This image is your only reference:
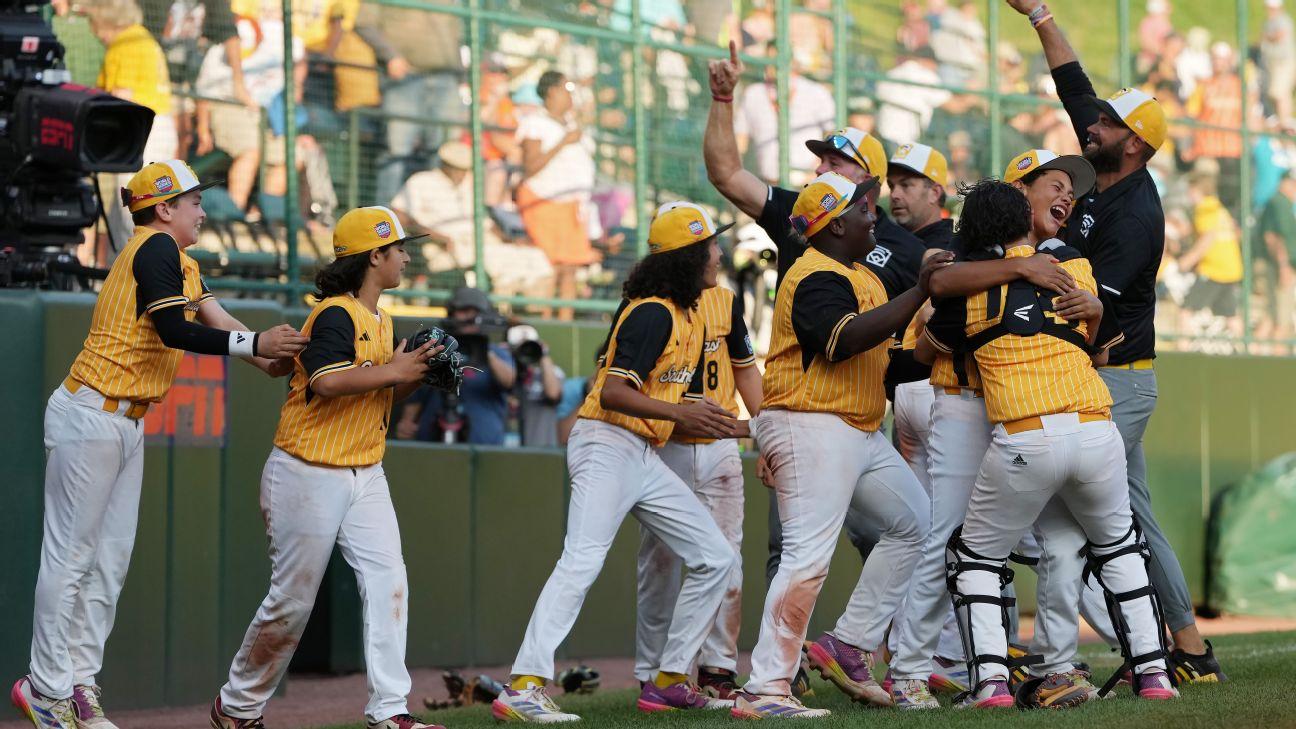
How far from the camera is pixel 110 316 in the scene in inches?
260

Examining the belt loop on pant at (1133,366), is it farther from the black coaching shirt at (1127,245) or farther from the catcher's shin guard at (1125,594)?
the catcher's shin guard at (1125,594)

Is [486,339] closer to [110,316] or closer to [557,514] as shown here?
[557,514]

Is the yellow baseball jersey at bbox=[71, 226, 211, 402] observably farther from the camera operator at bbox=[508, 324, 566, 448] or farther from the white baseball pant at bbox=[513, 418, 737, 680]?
the camera operator at bbox=[508, 324, 566, 448]

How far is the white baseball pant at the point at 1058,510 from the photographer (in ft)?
19.4

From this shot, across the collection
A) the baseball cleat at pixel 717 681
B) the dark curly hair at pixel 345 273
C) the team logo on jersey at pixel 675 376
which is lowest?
the baseball cleat at pixel 717 681

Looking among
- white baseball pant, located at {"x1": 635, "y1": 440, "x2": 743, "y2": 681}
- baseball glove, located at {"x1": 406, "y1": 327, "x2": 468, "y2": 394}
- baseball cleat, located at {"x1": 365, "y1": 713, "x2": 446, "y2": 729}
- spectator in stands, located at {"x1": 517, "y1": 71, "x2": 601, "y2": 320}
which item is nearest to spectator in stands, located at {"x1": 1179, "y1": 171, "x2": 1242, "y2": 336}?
spectator in stands, located at {"x1": 517, "y1": 71, "x2": 601, "y2": 320}

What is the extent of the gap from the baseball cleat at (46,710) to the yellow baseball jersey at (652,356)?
91.7 inches

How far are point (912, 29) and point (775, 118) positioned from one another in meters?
1.80

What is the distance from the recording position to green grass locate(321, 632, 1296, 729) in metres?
5.56

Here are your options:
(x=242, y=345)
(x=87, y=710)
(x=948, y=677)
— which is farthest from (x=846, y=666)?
(x=87, y=710)

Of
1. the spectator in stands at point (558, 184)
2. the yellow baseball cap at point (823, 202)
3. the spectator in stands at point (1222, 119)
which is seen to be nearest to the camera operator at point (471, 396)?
the spectator in stands at point (558, 184)

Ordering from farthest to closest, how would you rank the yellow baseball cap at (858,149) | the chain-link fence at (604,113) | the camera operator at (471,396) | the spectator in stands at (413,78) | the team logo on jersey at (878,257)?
1. the spectator in stands at (413,78)
2. the camera operator at (471,396)
3. the chain-link fence at (604,113)
4. the yellow baseball cap at (858,149)
5. the team logo on jersey at (878,257)

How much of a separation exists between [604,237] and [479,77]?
1.46 meters

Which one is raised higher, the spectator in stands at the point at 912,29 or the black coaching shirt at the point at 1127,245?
the spectator in stands at the point at 912,29
